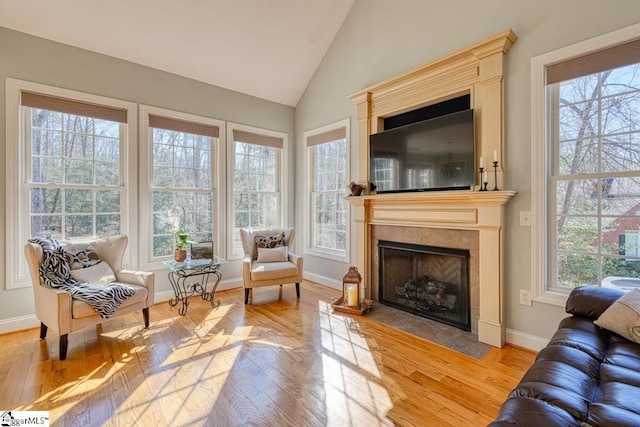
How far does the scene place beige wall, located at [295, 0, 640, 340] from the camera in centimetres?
227

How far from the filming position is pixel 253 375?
6.88ft

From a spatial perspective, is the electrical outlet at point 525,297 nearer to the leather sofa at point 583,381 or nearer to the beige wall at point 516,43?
the beige wall at point 516,43

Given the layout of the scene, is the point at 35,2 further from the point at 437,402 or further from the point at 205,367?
the point at 437,402

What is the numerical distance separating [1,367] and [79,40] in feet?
10.3

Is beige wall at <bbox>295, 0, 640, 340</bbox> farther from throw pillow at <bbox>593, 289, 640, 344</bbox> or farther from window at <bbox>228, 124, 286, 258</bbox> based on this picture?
window at <bbox>228, 124, 286, 258</bbox>

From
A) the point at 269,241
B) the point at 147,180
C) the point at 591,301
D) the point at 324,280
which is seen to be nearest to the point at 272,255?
the point at 269,241

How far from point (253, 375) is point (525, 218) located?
8.23 ft

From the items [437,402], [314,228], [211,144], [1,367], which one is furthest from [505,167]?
[1,367]

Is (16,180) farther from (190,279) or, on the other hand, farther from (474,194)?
(474,194)

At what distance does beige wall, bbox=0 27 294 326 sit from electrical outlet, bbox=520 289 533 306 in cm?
350

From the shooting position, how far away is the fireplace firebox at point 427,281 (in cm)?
289

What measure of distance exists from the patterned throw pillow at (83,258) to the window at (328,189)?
108 inches

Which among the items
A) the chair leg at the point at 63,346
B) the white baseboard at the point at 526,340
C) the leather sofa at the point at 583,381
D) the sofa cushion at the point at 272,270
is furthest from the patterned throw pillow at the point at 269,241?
the leather sofa at the point at 583,381

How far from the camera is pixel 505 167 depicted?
2.60 metres
